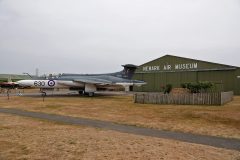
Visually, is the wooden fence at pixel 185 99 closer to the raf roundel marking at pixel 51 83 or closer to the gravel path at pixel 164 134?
the gravel path at pixel 164 134

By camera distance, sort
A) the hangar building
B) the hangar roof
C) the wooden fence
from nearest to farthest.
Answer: the wooden fence, the hangar building, the hangar roof

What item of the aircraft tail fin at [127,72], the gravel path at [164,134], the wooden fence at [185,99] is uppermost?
the aircraft tail fin at [127,72]

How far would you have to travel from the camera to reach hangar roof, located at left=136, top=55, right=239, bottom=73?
52.1 m

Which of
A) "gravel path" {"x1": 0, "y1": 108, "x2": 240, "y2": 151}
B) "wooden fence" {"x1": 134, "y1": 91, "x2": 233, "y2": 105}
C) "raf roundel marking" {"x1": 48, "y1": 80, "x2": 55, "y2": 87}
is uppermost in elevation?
"raf roundel marking" {"x1": 48, "y1": 80, "x2": 55, "y2": 87}

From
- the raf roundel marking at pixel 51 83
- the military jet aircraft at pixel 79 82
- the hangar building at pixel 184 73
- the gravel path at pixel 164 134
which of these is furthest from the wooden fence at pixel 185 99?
the hangar building at pixel 184 73

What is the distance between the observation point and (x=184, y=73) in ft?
182

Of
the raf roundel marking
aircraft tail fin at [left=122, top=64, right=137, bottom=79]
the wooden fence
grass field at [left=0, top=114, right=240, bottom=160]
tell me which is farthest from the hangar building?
grass field at [left=0, top=114, right=240, bottom=160]

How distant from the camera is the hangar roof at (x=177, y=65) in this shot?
52.1 m

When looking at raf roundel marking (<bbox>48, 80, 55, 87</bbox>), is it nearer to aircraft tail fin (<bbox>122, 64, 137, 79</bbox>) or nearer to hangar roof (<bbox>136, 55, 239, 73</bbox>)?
aircraft tail fin (<bbox>122, 64, 137, 79</bbox>)

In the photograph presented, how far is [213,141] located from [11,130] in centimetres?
835

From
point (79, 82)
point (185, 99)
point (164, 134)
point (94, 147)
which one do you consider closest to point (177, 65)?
point (79, 82)

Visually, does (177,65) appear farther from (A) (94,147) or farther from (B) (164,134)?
(A) (94,147)

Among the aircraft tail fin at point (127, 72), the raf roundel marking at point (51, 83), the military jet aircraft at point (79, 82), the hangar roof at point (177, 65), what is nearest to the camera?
the military jet aircraft at point (79, 82)

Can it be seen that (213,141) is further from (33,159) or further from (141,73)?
(141,73)
